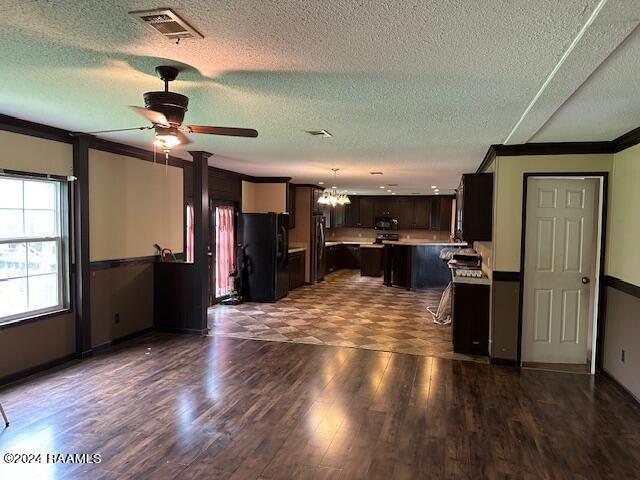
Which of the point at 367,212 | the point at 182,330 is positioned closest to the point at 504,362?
the point at 182,330

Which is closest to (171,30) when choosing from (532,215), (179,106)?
(179,106)

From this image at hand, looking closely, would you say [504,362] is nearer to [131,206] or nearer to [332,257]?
[131,206]

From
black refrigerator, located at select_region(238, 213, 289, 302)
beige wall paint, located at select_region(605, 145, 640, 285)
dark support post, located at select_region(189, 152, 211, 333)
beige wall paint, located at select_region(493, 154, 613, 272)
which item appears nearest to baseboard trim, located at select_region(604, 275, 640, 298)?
beige wall paint, located at select_region(605, 145, 640, 285)

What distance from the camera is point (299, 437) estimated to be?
2.96 m

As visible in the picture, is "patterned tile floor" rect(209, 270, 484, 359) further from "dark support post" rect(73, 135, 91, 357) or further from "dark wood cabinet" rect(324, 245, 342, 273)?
"dark wood cabinet" rect(324, 245, 342, 273)

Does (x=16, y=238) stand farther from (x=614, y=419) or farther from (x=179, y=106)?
(x=614, y=419)

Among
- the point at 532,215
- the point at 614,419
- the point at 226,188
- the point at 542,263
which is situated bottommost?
the point at 614,419

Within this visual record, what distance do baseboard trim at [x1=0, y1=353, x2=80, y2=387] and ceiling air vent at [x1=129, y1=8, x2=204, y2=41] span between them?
135 inches

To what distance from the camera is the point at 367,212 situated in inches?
527

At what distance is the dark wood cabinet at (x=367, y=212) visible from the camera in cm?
1337

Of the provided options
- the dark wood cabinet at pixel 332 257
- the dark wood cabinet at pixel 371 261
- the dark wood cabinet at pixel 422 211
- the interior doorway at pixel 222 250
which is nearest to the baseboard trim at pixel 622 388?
the interior doorway at pixel 222 250

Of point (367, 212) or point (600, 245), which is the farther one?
point (367, 212)

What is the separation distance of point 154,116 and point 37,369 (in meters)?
3.02

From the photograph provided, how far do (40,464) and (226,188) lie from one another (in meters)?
5.40
